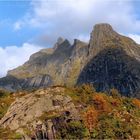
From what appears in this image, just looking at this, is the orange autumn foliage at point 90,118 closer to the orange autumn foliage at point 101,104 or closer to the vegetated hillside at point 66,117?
the vegetated hillside at point 66,117

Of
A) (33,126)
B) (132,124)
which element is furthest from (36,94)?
(132,124)

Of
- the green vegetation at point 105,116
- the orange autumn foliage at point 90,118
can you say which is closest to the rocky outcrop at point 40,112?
the orange autumn foliage at point 90,118

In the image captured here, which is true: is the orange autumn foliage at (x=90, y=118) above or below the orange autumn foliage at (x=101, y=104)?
below

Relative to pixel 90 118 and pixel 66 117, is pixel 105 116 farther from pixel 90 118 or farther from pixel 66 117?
pixel 66 117

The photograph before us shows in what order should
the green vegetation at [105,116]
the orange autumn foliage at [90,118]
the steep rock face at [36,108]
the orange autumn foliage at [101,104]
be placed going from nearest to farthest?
the steep rock face at [36,108] → the green vegetation at [105,116] → the orange autumn foliage at [90,118] → the orange autumn foliage at [101,104]

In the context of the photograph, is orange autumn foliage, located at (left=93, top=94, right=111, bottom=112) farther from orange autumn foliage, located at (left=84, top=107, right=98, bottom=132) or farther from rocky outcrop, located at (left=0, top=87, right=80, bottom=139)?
rocky outcrop, located at (left=0, top=87, right=80, bottom=139)

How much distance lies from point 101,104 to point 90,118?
26.4 feet

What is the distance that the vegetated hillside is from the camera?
94812mm

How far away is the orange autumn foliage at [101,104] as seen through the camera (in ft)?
350

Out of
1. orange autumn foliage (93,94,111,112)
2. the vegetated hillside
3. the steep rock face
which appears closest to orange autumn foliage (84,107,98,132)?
the vegetated hillside

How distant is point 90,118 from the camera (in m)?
100

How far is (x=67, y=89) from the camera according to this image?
358 ft

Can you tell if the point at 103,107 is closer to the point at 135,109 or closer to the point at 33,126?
the point at 135,109

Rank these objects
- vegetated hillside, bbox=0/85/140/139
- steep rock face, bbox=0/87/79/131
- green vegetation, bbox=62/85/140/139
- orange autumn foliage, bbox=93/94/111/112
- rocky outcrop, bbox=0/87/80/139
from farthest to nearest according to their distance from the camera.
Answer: orange autumn foliage, bbox=93/94/111/112 < green vegetation, bbox=62/85/140/139 < steep rock face, bbox=0/87/79/131 < vegetated hillside, bbox=0/85/140/139 < rocky outcrop, bbox=0/87/80/139
